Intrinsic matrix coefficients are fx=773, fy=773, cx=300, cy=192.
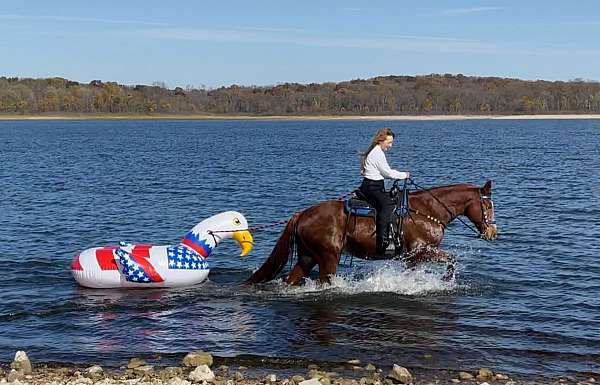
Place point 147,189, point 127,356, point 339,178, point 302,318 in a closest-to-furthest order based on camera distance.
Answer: point 127,356
point 302,318
point 147,189
point 339,178

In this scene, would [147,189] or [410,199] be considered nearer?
[410,199]

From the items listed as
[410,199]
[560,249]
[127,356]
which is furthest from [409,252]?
[560,249]

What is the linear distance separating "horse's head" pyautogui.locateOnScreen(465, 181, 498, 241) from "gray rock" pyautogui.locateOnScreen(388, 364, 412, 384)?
208 inches

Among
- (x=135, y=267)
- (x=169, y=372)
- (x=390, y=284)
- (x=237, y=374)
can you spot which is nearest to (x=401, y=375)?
(x=237, y=374)

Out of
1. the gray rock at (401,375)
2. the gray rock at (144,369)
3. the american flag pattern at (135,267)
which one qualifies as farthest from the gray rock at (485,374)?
the american flag pattern at (135,267)

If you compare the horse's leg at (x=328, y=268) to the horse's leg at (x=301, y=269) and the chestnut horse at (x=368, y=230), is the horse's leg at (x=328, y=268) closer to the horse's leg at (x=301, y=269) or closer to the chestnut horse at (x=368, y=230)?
the chestnut horse at (x=368, y=230)

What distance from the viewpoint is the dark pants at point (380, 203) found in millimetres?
14531

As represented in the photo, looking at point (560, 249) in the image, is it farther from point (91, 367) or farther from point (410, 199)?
point (91, 367)

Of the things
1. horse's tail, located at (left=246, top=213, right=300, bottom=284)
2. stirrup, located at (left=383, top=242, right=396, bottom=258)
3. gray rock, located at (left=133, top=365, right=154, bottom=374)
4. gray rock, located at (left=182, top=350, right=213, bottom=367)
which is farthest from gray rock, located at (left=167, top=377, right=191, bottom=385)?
stirrup, located at (left=383, top=242, right=396, bottom=258)

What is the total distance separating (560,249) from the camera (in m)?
20.7

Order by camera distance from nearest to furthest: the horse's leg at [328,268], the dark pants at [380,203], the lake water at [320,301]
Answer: the lake water at [320,301]
the dark pants at [380,203]
the horse's leg at [328,268]

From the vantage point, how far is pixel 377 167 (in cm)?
1434

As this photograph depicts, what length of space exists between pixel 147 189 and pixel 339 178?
38.2ft

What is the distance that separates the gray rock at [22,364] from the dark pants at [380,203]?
21.9 ft
